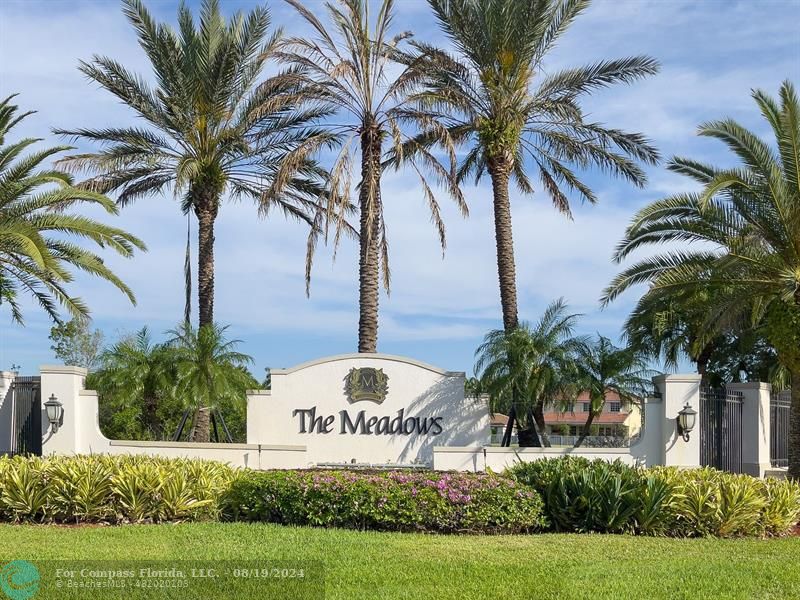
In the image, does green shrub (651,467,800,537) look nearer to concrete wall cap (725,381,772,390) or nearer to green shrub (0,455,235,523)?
green shrub (0,455,235,523)

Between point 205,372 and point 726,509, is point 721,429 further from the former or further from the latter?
point 205,372

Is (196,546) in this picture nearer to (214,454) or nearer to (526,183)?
(214,454)

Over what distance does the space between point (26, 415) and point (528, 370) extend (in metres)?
11.6

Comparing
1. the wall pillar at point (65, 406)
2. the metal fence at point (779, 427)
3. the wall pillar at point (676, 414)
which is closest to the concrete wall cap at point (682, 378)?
the wall pillar at point (676, 414)

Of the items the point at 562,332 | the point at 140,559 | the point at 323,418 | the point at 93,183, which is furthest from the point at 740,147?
the point at 93,183

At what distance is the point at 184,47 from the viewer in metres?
23.3

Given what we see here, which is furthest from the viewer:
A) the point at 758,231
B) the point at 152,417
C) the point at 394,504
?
the point at 152,417

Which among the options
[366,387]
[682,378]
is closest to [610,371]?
[682,378]

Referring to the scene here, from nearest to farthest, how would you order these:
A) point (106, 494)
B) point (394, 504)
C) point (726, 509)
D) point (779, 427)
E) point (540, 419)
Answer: point (394, 504) < point (726, 509) < point (106, 494) < point (540, 419) < point (779, 427)

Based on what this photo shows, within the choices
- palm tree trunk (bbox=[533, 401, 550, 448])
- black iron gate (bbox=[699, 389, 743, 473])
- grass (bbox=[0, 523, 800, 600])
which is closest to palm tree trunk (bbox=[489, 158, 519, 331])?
palm tree trunk (bbox=[533, 401, 550, 448])

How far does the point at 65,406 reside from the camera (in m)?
20.2

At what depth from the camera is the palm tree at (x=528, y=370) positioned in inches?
817

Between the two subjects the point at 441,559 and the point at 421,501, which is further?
the point at 421,501

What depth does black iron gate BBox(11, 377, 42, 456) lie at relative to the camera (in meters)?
20.6
